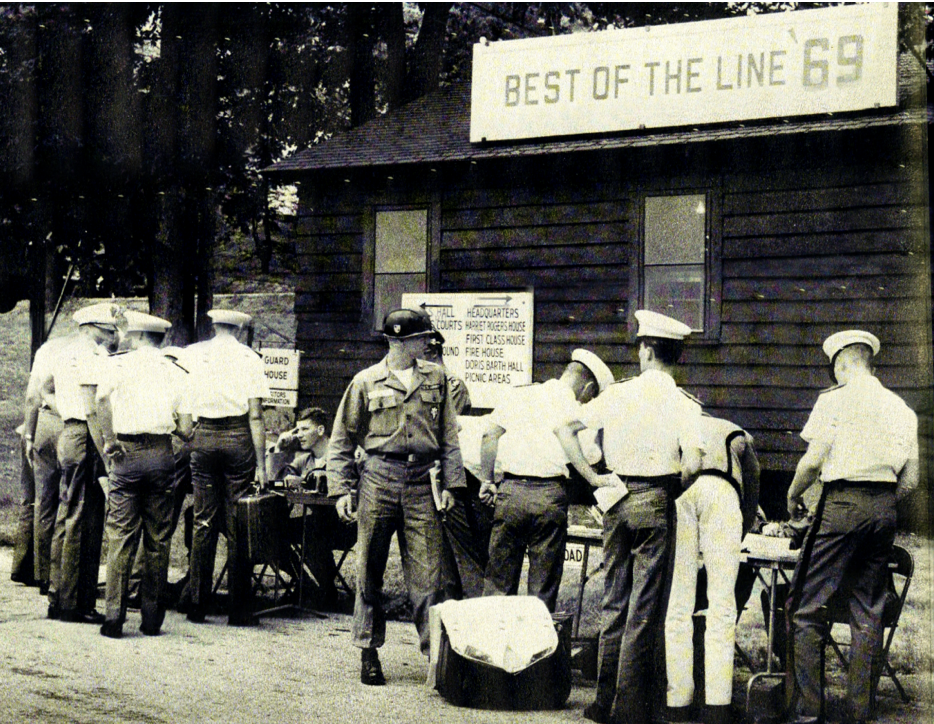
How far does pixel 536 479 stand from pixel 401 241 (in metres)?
7.06

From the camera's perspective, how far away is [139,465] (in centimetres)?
730

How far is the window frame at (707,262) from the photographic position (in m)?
11.0

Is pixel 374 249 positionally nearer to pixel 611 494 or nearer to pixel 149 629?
pixel 149 629

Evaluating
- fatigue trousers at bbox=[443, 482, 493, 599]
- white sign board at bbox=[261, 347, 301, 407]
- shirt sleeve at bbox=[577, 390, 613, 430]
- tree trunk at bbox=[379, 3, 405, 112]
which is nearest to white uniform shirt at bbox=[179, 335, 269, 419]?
fatigue trousers at bbox=[443, 482, 493, 599]

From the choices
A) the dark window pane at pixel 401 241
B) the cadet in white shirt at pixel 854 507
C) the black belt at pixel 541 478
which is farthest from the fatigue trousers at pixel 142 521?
the dark window pane at pixel 401 241

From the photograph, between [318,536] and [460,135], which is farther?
[460,135]

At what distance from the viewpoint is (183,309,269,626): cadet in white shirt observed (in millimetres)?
7957

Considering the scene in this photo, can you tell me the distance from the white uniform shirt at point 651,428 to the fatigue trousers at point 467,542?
1945 mm

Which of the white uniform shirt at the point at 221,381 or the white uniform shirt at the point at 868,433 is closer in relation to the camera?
the white uniform shirt at the point at 868,433

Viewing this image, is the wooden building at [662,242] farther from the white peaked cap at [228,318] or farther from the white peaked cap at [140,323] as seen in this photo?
the white peaked cap at [140,323]

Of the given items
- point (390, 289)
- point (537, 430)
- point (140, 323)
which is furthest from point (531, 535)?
point (390, 289)

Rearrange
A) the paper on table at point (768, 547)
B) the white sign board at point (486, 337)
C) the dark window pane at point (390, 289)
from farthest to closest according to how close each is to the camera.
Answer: the dark window pane at point (390, 289)
the white sign board at point (486, 337)
the paper on table at point (768, 547)

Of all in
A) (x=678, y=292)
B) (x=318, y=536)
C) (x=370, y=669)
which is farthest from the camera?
(x=678, y=292)

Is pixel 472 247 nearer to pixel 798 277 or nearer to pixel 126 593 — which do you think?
pixel 798 277
